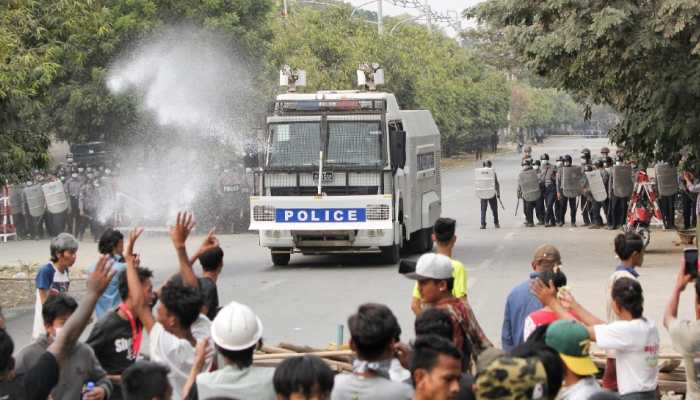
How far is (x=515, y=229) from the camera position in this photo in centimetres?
3080

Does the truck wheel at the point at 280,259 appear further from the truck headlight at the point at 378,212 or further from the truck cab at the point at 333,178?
the truck headlight at the point at 378,212

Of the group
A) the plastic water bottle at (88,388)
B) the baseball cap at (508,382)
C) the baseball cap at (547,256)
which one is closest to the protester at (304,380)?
the baseball cap at (508,382)

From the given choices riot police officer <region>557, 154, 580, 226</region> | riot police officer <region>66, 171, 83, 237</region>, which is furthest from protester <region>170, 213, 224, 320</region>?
riot police officer <region>557, 154, 580, 226</region>

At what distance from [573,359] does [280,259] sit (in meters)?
16.9

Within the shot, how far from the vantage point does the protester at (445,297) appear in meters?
7.15

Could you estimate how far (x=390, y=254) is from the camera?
21.8 m

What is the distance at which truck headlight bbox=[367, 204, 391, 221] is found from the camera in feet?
68.0

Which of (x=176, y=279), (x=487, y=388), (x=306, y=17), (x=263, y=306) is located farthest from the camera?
(x=306, y=17)

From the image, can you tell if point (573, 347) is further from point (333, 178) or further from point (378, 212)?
point (333, 178)

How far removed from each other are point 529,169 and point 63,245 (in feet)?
74.2

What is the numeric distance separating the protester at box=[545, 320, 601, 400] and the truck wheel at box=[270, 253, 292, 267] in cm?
1669

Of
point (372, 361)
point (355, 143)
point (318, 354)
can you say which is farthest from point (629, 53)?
point (372, 361)

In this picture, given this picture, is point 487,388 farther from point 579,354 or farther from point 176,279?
point 176,279

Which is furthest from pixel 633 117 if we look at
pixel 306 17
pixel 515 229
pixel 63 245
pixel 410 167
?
pixel 306 17
